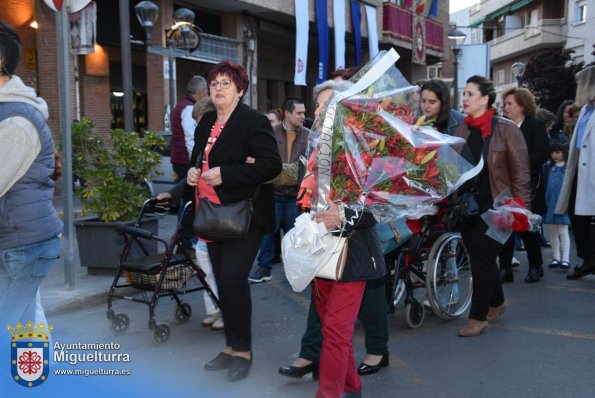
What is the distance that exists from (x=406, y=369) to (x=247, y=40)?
Answer: 54.8ft

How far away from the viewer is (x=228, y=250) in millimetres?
4164

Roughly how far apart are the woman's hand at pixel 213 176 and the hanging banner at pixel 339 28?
17221mm

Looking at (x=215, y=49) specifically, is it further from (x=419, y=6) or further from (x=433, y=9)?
(x=433, y=9)

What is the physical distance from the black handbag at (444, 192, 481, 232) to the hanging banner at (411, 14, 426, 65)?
74.6 feet

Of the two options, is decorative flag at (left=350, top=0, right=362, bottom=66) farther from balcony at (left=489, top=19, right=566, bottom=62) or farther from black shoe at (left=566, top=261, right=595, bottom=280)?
balcony at (left=489, top=19, right=566, bottom=62)

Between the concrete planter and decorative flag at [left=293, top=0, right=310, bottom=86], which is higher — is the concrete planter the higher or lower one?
the lower one

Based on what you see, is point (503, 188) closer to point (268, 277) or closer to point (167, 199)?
point (167, 199)

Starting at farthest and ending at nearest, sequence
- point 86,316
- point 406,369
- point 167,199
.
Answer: point 86,316 < point 167,199 < point 406,369

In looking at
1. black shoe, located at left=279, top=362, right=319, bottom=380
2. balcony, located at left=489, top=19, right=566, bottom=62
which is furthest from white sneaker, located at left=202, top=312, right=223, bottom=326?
balcony, located at left=489, top=19, right=566, bottom=62

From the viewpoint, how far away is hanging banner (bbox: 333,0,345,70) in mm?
20734

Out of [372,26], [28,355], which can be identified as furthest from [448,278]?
[372,26]

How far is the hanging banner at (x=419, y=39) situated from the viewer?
87.5ft

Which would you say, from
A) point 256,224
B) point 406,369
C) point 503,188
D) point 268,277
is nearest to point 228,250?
point 256,224

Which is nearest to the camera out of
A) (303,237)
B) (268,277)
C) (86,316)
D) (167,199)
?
(303,237)
